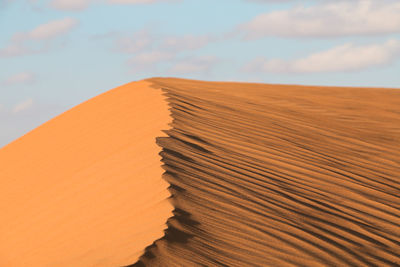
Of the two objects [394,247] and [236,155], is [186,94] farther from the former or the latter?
[394,247]

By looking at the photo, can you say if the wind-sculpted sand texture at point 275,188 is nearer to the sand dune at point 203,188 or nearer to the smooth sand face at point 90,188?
the sand dune at point 203,188

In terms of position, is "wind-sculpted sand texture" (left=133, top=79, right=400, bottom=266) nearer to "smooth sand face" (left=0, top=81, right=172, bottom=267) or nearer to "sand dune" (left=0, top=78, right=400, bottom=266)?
"sand dune" (left=0, top=78, right=400, bottom=266)

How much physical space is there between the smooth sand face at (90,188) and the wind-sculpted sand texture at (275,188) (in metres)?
0.25

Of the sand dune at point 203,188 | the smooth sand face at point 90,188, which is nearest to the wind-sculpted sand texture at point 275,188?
the sand dune at point 203,188

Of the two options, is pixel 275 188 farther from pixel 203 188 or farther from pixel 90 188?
pixel 90 188

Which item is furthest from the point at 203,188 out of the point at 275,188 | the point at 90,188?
the point at 90,188

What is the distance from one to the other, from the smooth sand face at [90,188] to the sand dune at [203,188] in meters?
0.03

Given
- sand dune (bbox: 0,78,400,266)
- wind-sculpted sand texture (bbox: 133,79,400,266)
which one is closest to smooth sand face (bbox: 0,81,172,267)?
sand dune (bbox: 0,78,400,266)

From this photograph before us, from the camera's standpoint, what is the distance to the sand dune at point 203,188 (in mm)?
4965

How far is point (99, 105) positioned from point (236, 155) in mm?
5905

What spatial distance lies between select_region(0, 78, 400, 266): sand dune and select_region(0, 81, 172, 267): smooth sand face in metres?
0.03

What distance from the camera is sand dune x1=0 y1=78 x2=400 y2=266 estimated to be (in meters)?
4.96

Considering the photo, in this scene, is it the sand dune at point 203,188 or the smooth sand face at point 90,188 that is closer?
the sand dune at point 203,188

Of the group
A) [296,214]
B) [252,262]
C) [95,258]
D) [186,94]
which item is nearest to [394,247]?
[296,214]
